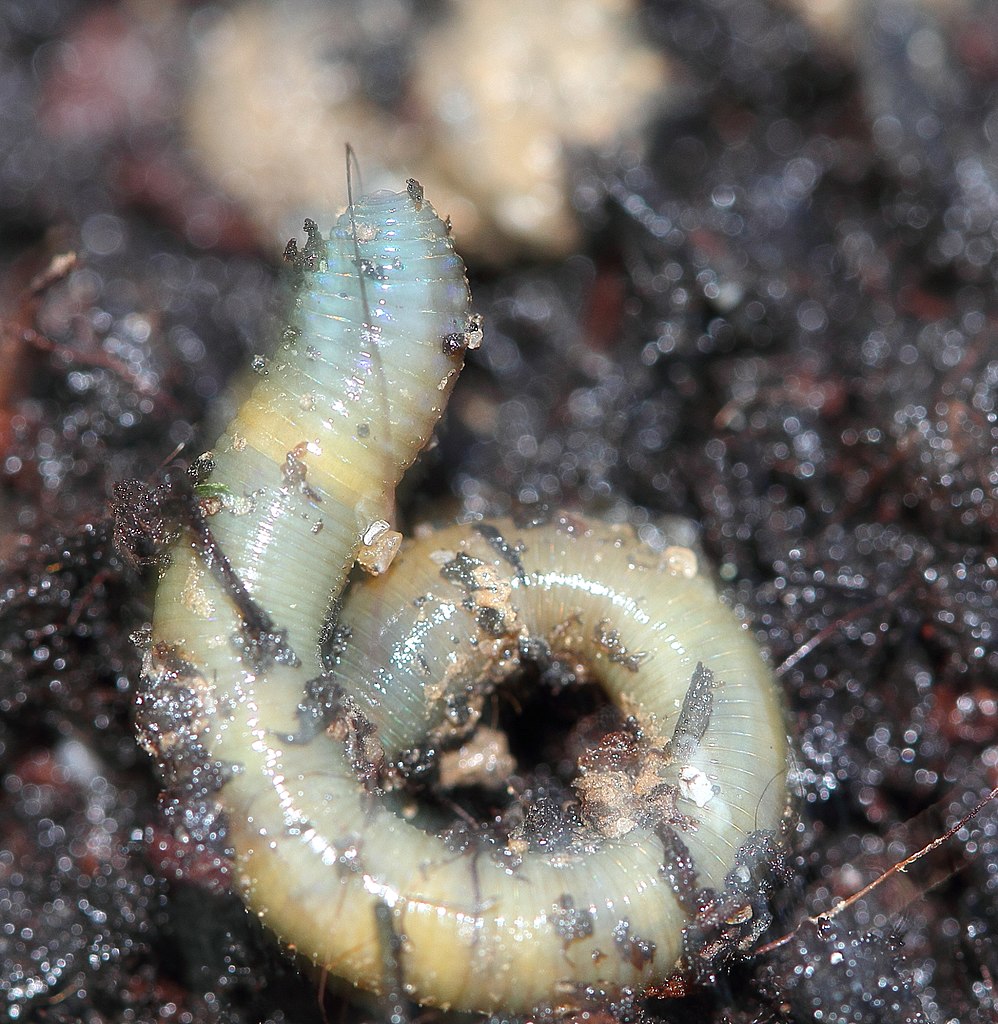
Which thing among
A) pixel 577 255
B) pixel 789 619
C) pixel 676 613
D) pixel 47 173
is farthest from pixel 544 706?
pixel 47 173

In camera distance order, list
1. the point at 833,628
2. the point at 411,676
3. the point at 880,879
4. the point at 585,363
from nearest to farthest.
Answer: the point at 411,676
the point at 880,879
the point at 833,628
the point at 585,363

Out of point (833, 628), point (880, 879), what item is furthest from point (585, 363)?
point (880, 879)

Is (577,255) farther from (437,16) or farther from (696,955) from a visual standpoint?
(696,955)

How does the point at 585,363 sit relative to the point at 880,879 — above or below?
above

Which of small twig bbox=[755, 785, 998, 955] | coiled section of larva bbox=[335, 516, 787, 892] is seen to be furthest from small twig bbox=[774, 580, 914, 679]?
small twig bbox=[755, 785, 998, 955]

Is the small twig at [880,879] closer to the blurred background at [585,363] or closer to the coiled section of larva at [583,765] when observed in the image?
the blurred background at [585,363]

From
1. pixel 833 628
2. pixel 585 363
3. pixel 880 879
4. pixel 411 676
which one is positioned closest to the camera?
pixel 411 676

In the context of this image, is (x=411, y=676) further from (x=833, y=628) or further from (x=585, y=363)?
(x=585, y=363)
